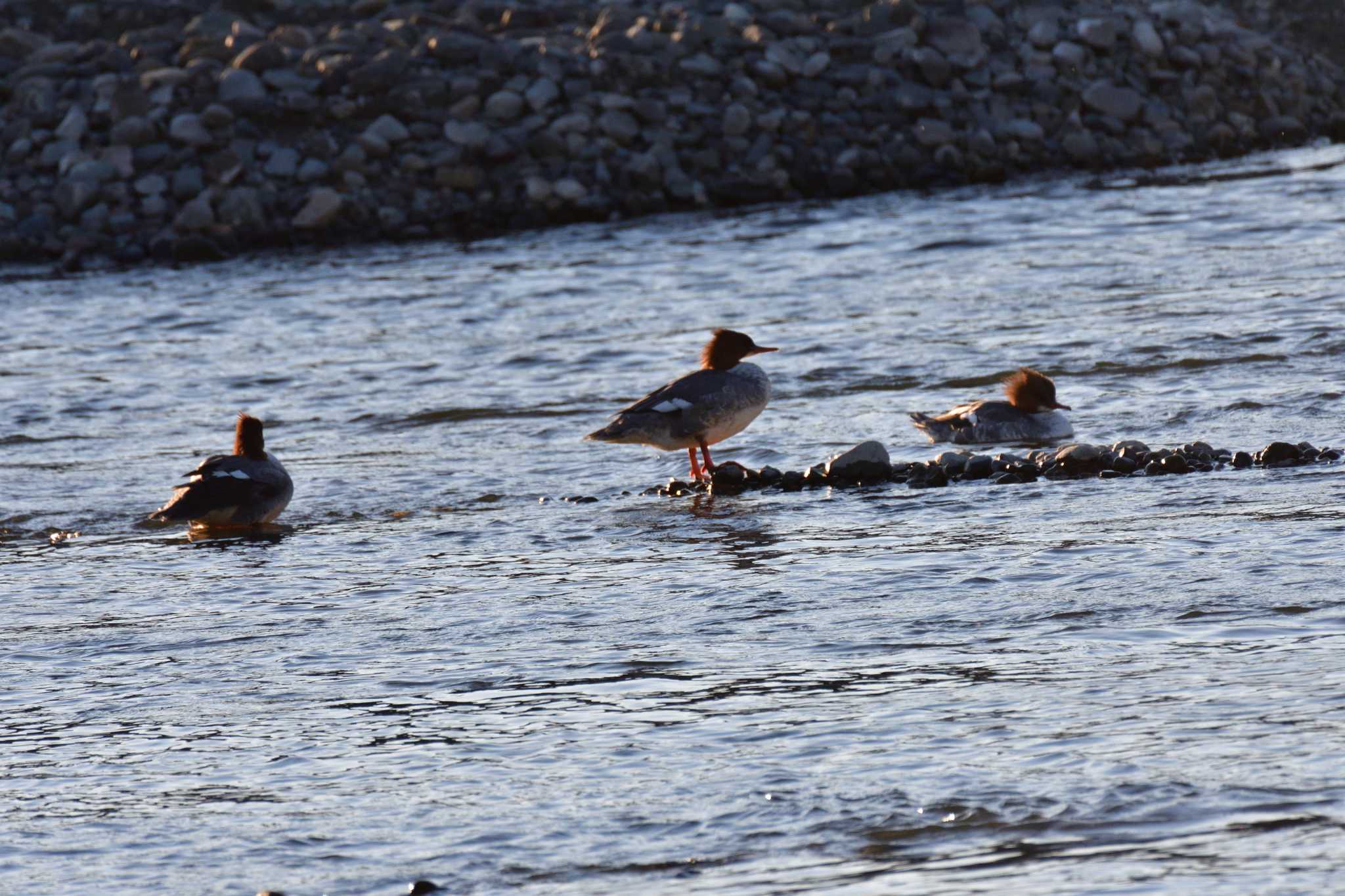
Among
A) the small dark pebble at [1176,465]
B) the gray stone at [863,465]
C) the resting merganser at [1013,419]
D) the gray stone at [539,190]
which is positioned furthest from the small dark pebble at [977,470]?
the gray stone at [539,190]

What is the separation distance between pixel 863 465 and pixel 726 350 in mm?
1335

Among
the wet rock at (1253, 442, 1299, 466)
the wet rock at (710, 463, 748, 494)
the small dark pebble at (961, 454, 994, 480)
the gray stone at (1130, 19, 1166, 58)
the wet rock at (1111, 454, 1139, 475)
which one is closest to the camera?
the wet rock at (1253, 442, 1299, 466)

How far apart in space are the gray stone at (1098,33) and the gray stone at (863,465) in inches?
598

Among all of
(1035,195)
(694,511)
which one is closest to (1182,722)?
(694,511)

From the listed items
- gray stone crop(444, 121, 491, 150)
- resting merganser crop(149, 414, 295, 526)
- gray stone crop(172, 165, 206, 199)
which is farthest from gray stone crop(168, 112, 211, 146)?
resting merganser crop(149, 414, 295, 526)

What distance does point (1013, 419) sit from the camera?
872 centimetres

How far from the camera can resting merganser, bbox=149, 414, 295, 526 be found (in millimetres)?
7742

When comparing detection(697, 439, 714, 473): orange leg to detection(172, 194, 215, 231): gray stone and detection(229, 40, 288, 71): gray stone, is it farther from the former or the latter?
detection(229, 40, 288, 71): gray stone

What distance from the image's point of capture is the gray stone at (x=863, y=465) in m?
7.80

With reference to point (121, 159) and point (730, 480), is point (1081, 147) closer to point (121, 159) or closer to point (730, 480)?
point (121, 159)

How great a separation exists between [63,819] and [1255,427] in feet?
19.2

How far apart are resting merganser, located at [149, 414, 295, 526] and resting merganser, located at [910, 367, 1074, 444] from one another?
3.06m

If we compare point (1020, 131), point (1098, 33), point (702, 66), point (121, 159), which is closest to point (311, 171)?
point (121, 159)

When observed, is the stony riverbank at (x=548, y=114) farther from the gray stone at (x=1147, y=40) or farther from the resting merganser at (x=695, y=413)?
the resting merganser at (x=695, y=413)
